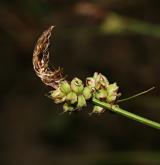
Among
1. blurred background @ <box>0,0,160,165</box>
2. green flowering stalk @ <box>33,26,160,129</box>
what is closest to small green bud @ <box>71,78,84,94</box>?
green flowering stalk @ <box>33,26,160,129</box>

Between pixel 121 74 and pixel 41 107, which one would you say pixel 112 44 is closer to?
pixel 121 74

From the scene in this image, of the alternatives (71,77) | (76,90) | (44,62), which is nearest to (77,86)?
(76,90)

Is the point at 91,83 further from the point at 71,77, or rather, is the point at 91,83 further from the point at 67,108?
the point at 71,77

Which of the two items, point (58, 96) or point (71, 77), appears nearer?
point (58, 96)

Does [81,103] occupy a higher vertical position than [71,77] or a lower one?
lower

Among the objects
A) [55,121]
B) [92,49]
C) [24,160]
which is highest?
[92,49]

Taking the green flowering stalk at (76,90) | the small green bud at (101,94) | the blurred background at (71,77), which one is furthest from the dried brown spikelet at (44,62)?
the blurred background at (71,77)

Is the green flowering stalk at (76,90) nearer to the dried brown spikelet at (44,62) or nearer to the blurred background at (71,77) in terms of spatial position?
the dried brown spikelet at (44,62)

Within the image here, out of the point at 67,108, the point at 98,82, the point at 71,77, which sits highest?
the point at 71,77

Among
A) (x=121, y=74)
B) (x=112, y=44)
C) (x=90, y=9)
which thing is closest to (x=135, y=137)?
(x=121, y=74)
